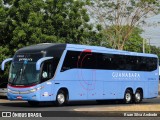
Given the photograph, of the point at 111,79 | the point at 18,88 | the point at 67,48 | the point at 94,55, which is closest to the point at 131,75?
the point at 111,79

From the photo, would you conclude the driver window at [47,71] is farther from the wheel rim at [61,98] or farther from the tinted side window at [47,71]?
the wheel rim at [61,98]

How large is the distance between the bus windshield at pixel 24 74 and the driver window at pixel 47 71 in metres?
0.35

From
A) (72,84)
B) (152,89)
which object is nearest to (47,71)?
(72,84)

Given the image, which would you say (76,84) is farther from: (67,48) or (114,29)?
(114,29)

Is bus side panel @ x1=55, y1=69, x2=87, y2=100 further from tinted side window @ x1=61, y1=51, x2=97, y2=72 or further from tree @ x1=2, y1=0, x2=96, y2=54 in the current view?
tree @ x1=2, y1=0, x2=96, y2=54

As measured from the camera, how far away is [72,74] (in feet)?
77.4

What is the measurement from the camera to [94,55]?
24922 millimetres

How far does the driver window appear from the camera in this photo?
22203 mm

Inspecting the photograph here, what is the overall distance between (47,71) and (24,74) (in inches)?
46.4

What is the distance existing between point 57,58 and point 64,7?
13.1 m

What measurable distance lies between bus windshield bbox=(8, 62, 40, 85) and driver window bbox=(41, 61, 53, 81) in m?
0.35

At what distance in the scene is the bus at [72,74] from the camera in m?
22.2

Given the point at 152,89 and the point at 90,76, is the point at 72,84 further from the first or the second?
the point at 152,89

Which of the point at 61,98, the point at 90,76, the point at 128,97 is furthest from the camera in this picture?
the point at 128,97
